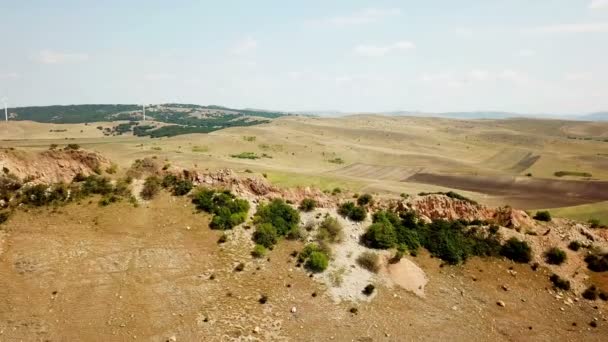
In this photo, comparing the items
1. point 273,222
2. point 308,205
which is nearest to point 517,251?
point 308,205

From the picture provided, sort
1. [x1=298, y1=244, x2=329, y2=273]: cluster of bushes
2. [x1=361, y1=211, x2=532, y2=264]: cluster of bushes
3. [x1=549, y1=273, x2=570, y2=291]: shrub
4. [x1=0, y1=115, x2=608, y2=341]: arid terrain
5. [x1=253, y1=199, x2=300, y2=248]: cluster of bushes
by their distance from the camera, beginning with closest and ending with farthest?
[x1=0, y1=115, x2=608, y2=341]: arid terrain, [x1=298, y1=244, x2=329, y2=273]: cluster of bushes, [x1=549, y1=273, x2=570, y2=291]: shrub, [x1=253, y1=199, x2=300, y2=248]: cluster of bushes, [x1=361, y1=211, x2=532, y2=264]: cluster of bushes

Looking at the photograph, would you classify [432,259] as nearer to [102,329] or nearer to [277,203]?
[277,203]

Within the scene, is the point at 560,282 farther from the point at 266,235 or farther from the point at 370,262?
the point at 266,235

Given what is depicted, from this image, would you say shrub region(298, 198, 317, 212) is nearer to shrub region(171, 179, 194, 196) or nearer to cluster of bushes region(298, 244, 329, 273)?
cluster of bushes region(298, 244, 329, 273)

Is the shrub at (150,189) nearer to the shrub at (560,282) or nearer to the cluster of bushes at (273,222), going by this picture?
the cluster of bushes at (273,222)

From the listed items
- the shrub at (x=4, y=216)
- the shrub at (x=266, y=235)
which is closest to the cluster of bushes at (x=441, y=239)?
the shrub at (x=266, y=235)

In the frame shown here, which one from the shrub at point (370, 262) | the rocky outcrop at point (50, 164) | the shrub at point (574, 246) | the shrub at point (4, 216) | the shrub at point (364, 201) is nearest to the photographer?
the shrub at point (4, 216)

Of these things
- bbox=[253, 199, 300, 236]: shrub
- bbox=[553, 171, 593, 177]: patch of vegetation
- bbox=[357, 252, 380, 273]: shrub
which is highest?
bbox=[253, 199, 300, 236]: shrub

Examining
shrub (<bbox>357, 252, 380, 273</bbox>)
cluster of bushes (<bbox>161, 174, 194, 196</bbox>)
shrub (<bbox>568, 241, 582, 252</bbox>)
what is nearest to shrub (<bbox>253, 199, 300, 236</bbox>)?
shrub (<bbox>357, 252, 380, 273</bbox>)
